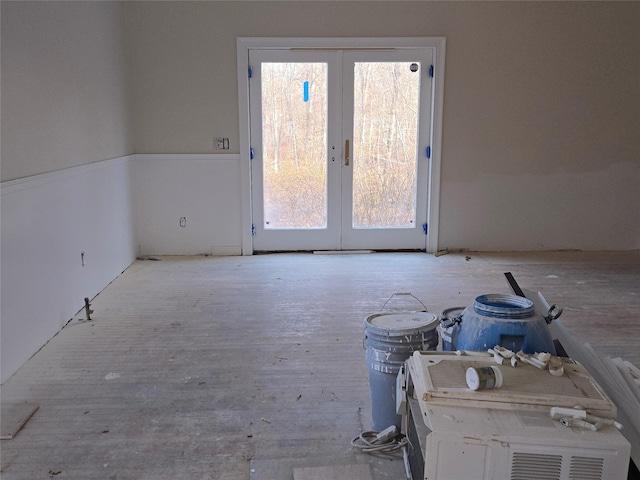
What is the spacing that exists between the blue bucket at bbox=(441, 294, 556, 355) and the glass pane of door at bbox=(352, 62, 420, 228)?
3735 millimetres

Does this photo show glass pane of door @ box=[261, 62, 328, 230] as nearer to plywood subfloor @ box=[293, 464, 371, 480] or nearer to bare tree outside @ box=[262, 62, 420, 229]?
bare tree outside @ box=[262, 62, 420, 229]

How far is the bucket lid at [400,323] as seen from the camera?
2424 mm

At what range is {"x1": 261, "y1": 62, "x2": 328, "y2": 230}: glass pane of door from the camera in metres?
5.69

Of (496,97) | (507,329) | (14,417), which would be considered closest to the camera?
(507,329)

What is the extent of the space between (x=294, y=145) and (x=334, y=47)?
985 millimetres

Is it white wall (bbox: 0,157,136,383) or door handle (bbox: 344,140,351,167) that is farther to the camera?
door handle (bbox: 344,140,351,167)

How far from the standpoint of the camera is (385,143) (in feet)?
19.2

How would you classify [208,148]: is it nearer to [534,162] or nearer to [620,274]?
[534,162]

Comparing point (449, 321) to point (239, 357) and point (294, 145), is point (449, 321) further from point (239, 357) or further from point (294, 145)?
point (294, 145)

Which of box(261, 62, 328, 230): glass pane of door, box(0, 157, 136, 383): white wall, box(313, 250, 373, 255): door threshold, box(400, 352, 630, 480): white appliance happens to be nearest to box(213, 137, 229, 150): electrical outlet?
box(261, 62, 328, 230): glass pane of door

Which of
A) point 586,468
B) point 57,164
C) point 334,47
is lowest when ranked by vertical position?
point 586,468

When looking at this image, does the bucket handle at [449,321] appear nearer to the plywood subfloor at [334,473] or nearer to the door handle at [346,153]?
the plywood subfloor at [334,473]

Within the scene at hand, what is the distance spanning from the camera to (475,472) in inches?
65.0

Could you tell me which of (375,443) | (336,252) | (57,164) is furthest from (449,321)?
(336,252)
